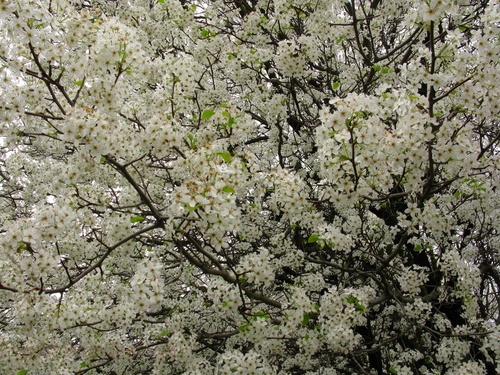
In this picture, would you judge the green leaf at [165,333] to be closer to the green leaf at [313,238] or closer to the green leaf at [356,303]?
the green leaf at [313,238]

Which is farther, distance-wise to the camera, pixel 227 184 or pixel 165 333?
pixel 165 333

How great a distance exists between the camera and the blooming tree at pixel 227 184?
401cm

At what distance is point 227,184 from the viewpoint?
385 centimetres

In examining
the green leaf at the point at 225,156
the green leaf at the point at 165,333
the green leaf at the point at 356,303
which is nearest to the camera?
the green leaf at the point at 225,156

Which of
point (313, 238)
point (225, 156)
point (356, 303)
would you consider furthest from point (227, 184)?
point (356, 303)

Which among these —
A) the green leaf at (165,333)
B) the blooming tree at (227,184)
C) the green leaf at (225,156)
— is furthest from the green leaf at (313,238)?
the green leaf at (165,333)

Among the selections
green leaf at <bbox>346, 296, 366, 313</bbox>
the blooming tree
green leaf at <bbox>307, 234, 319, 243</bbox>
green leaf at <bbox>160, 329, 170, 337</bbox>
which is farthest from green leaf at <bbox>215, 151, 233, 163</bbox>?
green leaf at <bbox>160, 329, 170, 337</bbox>

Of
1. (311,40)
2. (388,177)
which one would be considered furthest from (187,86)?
(388,177)

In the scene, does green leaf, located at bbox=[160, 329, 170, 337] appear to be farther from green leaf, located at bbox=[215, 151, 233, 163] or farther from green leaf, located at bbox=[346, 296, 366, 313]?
green leaf, located at bbox=[215, 151, 233, 163]

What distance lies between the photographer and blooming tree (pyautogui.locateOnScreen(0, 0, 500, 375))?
4.01m

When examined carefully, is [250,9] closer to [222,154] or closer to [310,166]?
[310,166]

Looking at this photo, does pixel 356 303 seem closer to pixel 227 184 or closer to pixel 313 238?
pixel 313 238

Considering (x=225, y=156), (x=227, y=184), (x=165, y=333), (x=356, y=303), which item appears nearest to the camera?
(x=227, y=184)

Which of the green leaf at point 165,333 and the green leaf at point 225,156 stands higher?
the green leaf at point 225,156
